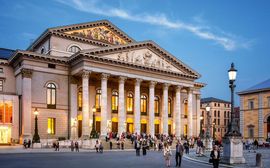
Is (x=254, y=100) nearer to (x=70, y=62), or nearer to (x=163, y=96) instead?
(x=163, y=96)

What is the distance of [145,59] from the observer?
56.7 meters

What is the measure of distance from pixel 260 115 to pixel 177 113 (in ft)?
65.2

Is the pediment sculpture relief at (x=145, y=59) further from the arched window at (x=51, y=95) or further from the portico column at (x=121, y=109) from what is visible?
the arched window at (x=51, y=95)

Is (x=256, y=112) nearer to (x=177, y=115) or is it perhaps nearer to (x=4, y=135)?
(x=177, y=115)

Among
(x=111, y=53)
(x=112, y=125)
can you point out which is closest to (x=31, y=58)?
(x=111, y=53)

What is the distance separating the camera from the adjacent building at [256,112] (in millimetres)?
68125

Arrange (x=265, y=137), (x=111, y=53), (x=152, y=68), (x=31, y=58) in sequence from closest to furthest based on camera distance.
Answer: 1. (x=31, y=58)
2. (x=111, y=53)
3. (x=152, y=68)
4. (x=265, y=137)

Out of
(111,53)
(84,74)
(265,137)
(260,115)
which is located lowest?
(265,137)

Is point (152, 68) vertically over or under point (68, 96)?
over

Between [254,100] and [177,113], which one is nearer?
[177,113]

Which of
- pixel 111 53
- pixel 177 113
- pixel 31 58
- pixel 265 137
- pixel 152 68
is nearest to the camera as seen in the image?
pixel 31 58

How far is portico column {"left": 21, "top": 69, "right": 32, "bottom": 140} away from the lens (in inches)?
1868

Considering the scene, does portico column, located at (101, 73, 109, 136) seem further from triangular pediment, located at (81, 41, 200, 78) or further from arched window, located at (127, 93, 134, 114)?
arched window, located at (127, 93, 134, 114)

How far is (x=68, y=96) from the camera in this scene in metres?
52.5
